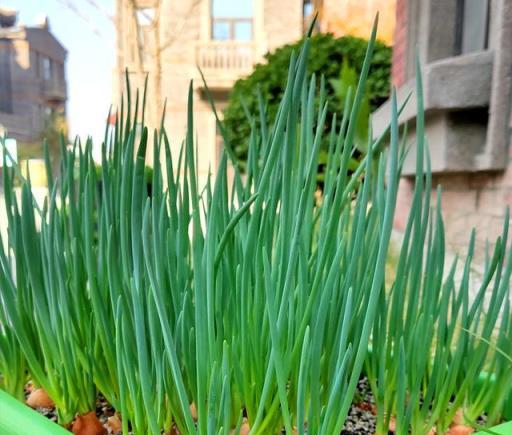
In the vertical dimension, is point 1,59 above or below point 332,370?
above

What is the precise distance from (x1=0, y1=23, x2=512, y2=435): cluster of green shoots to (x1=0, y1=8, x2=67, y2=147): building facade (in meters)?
2.94

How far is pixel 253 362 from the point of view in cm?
28

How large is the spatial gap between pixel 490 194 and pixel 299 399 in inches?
45.2

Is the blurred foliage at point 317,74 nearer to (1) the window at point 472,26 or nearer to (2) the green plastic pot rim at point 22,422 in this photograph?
(1) the window at point 472,26

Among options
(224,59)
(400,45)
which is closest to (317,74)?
(400,45)

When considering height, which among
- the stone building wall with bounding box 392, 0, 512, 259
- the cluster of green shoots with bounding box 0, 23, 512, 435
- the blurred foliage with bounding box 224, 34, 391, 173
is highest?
the blurred foliage with bounding box 224, 34, 391, 173

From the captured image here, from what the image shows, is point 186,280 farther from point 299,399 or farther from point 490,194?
point 490,194

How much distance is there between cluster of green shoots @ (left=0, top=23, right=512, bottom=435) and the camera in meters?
0.24

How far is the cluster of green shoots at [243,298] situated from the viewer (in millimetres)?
242

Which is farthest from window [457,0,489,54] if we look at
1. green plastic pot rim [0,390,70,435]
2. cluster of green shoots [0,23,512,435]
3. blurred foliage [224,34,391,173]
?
green plastic pot rim [0,390,70,435]

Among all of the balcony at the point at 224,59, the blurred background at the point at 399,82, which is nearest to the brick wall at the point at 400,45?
the blurred background at the point at 399,82

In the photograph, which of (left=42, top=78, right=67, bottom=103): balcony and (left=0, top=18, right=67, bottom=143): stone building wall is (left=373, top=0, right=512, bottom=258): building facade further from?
(left=42, top=78, right=67, bottom=103): balcony

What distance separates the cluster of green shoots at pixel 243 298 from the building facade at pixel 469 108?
0.74 m

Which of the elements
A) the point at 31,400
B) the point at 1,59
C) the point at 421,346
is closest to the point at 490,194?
the point at 421,346
